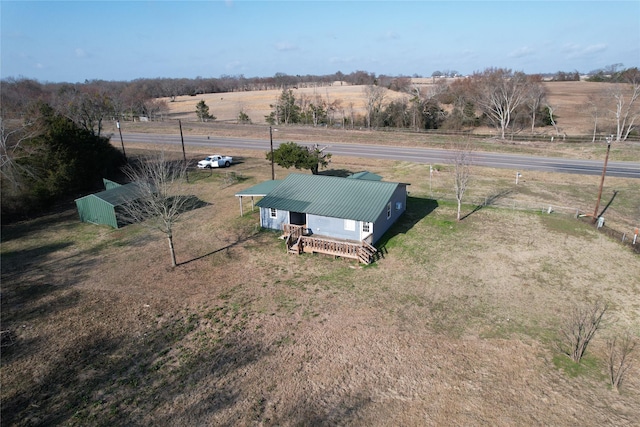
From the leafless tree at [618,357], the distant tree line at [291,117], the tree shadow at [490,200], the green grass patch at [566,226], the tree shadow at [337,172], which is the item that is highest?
the distant tree line at [291,117]

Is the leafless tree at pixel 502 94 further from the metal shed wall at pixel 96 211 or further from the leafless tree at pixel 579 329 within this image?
the metal shed wall at pixel 96 211

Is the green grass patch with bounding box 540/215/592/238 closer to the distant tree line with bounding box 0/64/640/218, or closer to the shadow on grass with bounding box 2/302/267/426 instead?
the shadow on grass with bounding box 2/302/267/426

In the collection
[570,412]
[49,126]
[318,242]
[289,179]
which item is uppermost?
[49,126]

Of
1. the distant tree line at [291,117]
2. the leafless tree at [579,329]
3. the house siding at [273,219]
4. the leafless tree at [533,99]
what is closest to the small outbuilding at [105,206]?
the distant tree line at [291,117]

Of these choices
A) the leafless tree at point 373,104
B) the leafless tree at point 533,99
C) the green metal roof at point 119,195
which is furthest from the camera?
the leafless tree at point 373,104

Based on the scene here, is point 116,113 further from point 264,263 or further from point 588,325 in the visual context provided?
point 588,325

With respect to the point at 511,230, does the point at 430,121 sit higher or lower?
higher

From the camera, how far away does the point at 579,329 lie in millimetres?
14773

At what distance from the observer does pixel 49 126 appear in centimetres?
3478

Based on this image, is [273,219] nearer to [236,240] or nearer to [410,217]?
[236,240]

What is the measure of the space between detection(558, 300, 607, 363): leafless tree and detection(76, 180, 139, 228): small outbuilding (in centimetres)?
2896

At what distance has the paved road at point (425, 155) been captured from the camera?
41.4m

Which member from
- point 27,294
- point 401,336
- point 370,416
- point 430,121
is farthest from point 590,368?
point 430,121

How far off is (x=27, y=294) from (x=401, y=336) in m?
19.4
